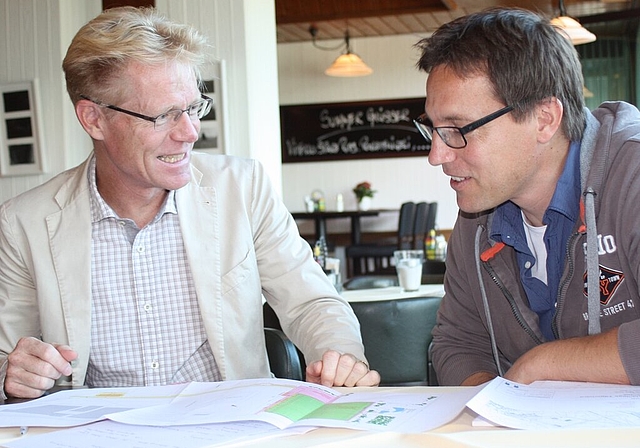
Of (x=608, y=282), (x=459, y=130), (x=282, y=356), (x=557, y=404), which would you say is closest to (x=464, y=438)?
(x=557, y=404)

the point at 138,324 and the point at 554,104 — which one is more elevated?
the point at 554,104

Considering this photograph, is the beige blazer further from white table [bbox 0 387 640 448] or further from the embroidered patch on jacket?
white table [bbox 0 387 640 448]

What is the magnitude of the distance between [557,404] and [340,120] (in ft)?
31.9

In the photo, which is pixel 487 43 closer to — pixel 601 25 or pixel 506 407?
pixel 506 407

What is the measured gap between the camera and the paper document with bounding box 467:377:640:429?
1.07 meters

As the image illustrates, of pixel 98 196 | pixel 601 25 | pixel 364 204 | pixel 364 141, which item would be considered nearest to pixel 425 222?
pixel 364 204

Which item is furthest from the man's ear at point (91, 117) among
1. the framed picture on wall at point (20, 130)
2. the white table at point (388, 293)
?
the framed picture on wall at point (20, 130)

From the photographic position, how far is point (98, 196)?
2012 millimetres

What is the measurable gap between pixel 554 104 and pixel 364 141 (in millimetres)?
9095

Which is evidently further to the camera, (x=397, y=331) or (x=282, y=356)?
(x=397, y=331)

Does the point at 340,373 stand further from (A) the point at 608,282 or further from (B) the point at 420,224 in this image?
(B) the point at 420,224

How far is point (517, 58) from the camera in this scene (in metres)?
1.62

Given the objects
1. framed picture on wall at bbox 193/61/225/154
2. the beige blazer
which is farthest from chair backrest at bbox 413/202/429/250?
the beige blazer

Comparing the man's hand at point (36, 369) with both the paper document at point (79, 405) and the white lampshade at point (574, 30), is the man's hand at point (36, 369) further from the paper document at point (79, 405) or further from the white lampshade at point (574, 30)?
the white lampshade at point (574, 30)
